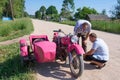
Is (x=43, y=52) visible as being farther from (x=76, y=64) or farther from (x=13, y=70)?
(x=13, y=70)

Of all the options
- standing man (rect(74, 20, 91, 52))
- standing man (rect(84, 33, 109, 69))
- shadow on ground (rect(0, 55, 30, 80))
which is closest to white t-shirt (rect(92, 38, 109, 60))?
standing man (rect(84, 33, 109, 69))

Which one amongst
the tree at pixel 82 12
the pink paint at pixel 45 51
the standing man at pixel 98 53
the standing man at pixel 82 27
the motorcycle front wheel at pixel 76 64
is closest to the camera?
the motorcycle front wheel at pixel 76 64

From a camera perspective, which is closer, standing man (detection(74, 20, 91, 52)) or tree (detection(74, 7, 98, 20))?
standing man (detection(74, 20, 91, 52))

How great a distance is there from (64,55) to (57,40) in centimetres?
53

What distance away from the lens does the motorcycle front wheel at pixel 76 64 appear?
5.83 meters

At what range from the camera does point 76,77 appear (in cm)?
603

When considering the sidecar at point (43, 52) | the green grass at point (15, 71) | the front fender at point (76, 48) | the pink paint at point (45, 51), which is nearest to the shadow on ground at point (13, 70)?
the green grass at point (15, 71)

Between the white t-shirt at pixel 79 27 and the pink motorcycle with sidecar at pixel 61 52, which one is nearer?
the pink motorcycle with sidecar at pixel 61 52

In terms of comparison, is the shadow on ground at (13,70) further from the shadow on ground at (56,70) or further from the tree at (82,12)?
the tree at (82,12)

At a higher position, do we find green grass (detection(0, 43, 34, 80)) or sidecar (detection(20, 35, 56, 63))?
sidecar (detection(20, 35, 56, 63))

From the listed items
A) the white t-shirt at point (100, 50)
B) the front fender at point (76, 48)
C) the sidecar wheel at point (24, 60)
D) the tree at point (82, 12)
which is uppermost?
the front fender at point (76, 48)

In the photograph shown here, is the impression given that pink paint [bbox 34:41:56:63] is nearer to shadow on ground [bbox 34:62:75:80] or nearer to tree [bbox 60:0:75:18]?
shadow on ground [bbox 34:62:75:80]

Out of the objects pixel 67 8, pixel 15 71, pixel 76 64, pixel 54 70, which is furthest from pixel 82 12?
pixel 76 64

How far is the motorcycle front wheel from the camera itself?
5.83m
